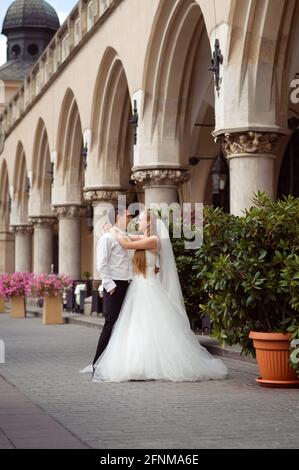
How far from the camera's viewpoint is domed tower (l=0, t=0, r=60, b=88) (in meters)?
63.5

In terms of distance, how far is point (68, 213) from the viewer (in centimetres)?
3294

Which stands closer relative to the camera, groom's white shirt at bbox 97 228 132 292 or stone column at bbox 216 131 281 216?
groom's white shirt at bbox 97 228 132 292

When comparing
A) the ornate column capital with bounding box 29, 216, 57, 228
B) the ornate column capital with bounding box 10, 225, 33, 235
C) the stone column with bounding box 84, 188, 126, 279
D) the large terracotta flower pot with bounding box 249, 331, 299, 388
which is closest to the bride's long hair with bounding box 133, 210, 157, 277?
the large terracotta flower pot with bounding box 249, 331, 299, 388

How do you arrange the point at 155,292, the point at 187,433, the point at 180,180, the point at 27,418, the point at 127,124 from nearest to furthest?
the point at 187,433 → the point at 27,418 → the point at 155,292 → the point at 180,180 → the point at 127,124

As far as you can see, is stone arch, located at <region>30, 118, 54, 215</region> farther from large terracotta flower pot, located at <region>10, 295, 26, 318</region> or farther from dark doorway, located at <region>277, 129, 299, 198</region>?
dark doorway, located at <region>277, 129, 299, 198</region>

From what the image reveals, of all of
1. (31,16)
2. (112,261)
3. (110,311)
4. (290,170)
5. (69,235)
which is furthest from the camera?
(31,16)

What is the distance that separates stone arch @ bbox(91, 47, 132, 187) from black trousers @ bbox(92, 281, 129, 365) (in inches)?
553

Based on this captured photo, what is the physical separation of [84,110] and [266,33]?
1291 centimetres

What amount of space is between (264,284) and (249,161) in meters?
5.35

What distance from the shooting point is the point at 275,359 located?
419 inches

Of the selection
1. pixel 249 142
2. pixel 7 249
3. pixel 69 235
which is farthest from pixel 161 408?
pixel 7 249

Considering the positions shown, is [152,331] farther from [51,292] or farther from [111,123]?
[111,123]
